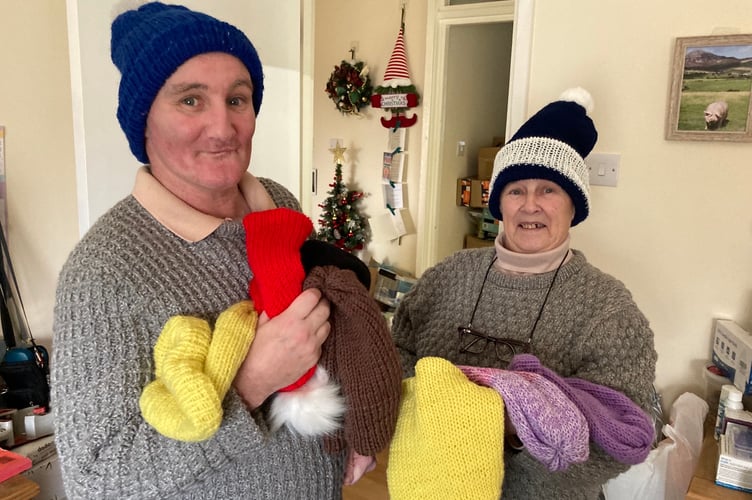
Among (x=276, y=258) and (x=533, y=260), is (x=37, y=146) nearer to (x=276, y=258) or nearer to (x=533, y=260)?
(x=276, y=258)

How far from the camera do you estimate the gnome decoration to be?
3.63 meters

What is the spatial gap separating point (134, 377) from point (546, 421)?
60 centimetres

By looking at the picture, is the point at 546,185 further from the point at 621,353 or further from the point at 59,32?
the point at 59,32

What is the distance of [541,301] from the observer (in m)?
1.18

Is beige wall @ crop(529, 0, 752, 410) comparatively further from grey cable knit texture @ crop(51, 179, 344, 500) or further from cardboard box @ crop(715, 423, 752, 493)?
grey cable knit texture @ crop(51, 179, 344, 500)

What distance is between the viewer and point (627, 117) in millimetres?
1768

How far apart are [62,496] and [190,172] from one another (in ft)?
5.13

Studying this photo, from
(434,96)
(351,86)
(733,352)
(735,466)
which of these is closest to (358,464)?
(735,466)

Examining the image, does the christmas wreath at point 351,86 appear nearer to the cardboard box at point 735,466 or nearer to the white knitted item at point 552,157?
the white knitted item at point 552,157

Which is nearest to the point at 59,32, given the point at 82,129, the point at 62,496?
the point at 82,129

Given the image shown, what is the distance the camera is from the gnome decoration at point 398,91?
3629 millimetres

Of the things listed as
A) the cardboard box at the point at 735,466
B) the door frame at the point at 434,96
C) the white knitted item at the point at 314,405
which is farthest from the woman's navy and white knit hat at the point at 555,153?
the door frame at the point at 434,96

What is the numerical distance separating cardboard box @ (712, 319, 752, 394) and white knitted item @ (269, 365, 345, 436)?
1.28 meters

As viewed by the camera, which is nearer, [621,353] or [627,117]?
[621,353]
